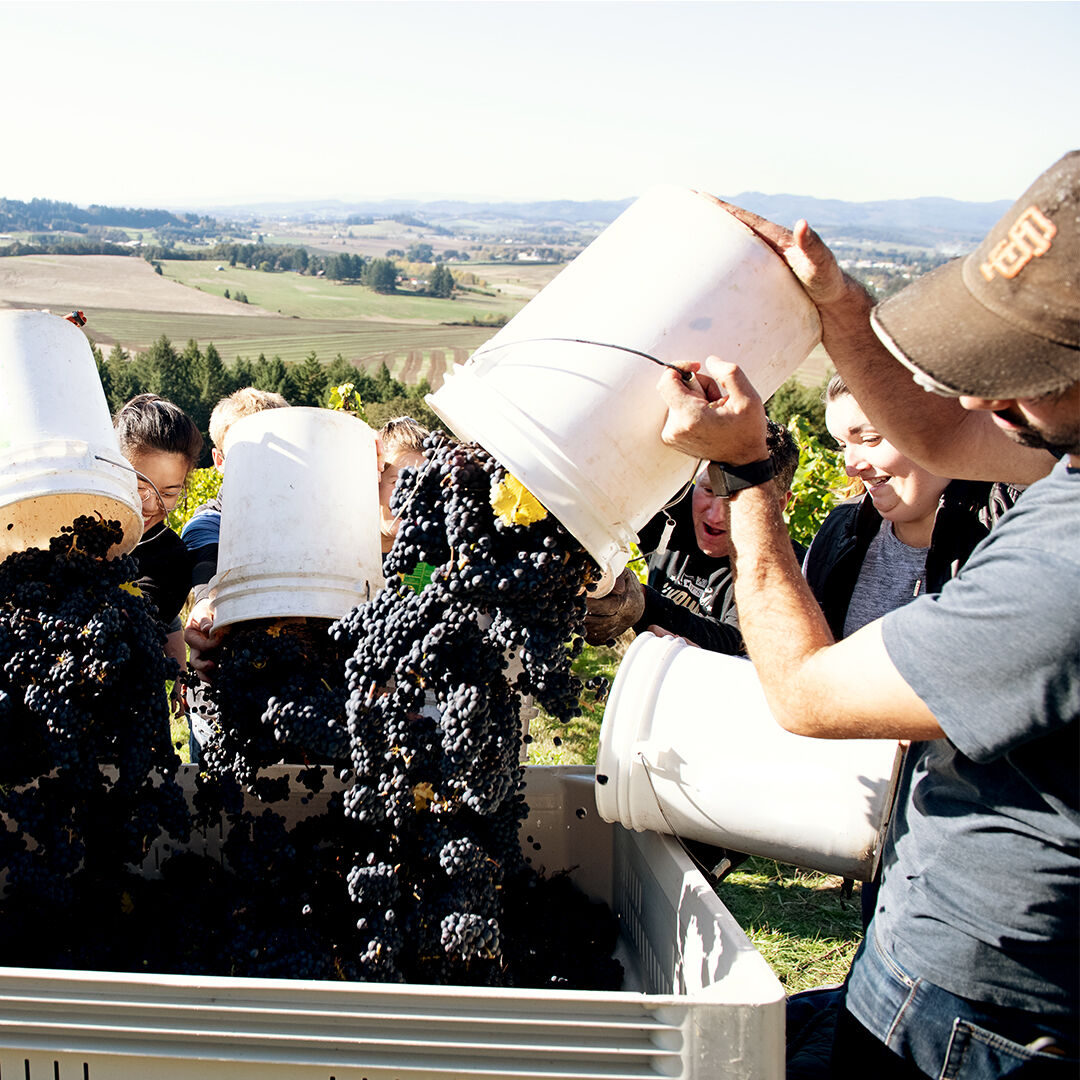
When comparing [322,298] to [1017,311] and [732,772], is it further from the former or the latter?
[1017,311]

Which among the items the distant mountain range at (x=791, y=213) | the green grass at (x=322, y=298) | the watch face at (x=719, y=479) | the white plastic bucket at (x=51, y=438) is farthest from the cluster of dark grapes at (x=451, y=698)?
the distant mountain range at (x=791, y=213)

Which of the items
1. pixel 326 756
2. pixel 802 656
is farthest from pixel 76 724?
pixel 802 656

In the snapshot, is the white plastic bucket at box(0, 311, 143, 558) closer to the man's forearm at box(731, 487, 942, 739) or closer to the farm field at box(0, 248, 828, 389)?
the man's forearm at box(731, 487, 942, 739)

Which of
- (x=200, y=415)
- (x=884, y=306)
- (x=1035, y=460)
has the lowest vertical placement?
(x=200, y=415)

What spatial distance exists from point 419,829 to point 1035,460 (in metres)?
1.36

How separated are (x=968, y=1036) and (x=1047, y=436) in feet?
2.83

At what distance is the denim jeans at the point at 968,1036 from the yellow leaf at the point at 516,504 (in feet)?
2.94

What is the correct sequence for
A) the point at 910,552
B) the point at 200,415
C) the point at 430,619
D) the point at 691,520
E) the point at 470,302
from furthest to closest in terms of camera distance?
the point at 470,302 < the point at 200,415 < the point at 691,520 < the point at 910,552 < the point at 430,619

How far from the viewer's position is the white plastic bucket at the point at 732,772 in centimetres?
170

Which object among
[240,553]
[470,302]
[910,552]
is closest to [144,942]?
[240,553]

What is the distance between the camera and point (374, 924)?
167 centimetres

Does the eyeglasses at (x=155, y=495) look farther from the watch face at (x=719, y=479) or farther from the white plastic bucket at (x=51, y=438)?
the watch face at (x=719, y=479)

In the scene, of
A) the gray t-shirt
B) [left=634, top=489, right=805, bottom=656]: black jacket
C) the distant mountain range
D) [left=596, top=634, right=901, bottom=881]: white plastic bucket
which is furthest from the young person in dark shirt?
the distant mountain range

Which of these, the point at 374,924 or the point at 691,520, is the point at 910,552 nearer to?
the point at 691,520
